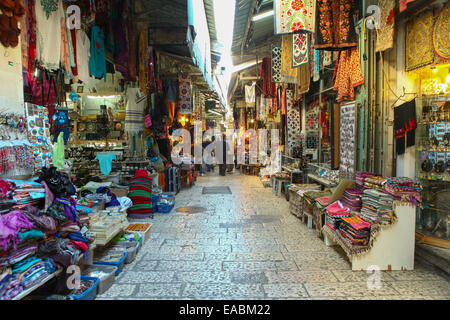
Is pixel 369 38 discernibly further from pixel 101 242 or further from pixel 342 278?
pixel 101 242

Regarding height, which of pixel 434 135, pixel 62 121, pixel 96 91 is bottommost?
pixel 434 135

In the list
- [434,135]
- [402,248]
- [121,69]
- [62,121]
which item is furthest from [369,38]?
[62,121]

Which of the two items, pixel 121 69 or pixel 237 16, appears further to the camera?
pixel 237 16

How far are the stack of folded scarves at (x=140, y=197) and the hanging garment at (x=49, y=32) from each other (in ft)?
10.9

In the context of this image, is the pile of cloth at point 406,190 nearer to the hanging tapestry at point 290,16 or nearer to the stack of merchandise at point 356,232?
the stack of merchandise at point 356,232

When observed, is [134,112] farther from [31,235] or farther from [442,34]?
[442,34]

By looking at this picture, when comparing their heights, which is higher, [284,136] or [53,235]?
[284,136]

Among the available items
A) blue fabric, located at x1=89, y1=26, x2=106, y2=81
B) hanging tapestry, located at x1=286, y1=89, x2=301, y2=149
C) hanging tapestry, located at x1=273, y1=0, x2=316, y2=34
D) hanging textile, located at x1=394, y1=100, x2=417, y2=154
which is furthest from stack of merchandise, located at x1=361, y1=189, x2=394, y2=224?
hanging tapestry, located at x1=286, y1=89, x2=301, y2=149

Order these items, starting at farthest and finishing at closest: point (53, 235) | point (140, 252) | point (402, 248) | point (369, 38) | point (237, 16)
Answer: point (237, 16), point (369, 38), point (140, 252), point (402, 248), point (53, 235)

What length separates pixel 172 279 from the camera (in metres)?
3.57

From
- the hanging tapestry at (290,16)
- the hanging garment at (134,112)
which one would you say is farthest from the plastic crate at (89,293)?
the hanging garment at (134,112)

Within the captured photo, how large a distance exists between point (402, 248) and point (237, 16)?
6.31 m

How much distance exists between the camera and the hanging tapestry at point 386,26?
4426mm

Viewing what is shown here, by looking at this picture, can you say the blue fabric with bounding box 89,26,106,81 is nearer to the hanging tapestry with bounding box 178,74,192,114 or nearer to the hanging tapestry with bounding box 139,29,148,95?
the hanging tapestry with bounding box 139,29,148,95
